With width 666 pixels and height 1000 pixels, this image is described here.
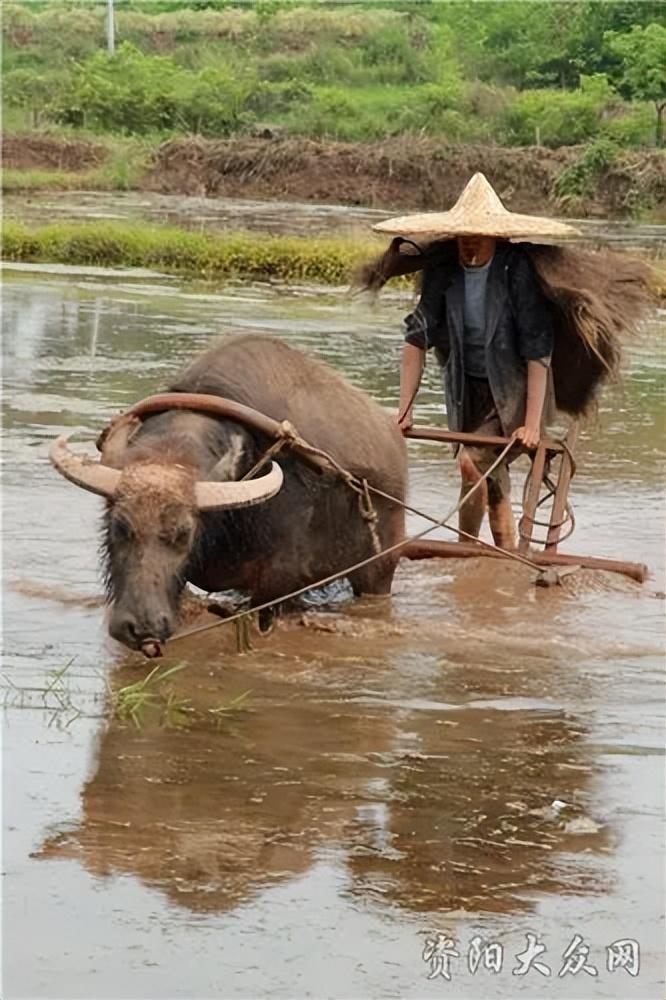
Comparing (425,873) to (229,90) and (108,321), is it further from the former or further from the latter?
(229,90)

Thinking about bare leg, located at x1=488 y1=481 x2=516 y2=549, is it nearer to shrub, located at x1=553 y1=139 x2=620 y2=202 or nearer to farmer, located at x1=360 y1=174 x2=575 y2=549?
farmer, located at x1=360 y1=174 x2=575 y2=549

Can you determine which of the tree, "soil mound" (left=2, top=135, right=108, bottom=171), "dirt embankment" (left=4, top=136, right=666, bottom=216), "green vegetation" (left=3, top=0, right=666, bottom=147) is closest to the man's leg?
"dirt embankment" (left=4, top=136, right=666, bottom=216)

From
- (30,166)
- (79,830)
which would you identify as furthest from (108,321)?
(30,166)

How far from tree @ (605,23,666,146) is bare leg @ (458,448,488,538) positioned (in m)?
26.4

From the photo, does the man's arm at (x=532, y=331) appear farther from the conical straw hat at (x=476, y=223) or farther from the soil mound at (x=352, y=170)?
the soil mound at (x=352, y=170)

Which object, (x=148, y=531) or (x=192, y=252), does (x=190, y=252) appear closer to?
(x=192, y=252)

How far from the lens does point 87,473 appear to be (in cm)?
538

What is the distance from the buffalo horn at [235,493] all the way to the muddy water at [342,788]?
590 mm

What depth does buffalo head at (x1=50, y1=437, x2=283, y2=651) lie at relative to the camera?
5.14 m

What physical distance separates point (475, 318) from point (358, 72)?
34032 millimetres

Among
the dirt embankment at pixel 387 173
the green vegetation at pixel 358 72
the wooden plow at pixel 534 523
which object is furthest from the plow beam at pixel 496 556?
the green vegetation at pixel 358 72

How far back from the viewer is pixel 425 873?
4.11m

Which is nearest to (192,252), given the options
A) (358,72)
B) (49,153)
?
(49,153)

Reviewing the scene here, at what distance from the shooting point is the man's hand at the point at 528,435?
260 inches
